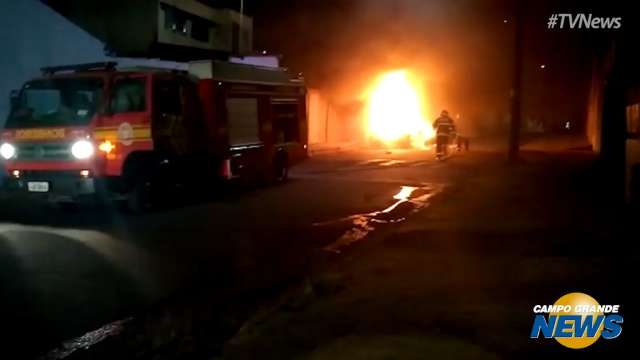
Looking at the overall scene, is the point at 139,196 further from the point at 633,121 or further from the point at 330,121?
the point at 330,121

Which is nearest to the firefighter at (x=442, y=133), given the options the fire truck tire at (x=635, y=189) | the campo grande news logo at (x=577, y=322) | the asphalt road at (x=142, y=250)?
the asphalt road at (x=142, y=250)

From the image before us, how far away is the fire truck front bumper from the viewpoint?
31.5 ft

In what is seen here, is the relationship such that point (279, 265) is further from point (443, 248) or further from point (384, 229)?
point (384, 229)

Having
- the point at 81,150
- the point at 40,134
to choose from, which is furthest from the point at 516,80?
the point at 40,134

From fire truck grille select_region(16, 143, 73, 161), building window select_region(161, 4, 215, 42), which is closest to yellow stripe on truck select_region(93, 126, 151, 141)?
fire truck grille select_region(16, 143, 73, 161)

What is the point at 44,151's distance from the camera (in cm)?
980

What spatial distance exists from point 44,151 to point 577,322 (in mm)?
7520

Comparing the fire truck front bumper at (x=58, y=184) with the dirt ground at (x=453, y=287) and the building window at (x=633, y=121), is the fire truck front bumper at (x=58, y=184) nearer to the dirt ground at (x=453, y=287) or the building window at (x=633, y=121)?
the dirt ground at (x=453, y=287)

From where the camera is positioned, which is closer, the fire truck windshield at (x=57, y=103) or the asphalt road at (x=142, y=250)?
the asphalt road at (x=142, y=250)

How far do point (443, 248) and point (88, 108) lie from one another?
5.28 meters

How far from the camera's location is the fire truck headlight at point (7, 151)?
10.0m

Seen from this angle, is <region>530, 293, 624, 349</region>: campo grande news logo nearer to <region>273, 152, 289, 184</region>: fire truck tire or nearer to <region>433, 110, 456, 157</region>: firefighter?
<region>273, 152, 289, 184</region>: fire truck tire

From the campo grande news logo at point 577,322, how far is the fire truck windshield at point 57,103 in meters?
6.99

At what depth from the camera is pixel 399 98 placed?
30.0 metres
